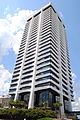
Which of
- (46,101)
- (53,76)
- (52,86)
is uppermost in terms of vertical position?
(53,76)

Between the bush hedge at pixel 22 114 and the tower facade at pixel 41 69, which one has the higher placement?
the tower facade at pixel 41 69

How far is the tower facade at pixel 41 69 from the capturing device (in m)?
75.8

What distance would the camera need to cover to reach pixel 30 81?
266 feet

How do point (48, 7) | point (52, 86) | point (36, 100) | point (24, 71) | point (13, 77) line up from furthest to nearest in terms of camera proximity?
point (48, 7) → point (13, 77) → point (24, 71) → point (36, 100) → point (52, 86)

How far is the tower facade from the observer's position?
249 feet

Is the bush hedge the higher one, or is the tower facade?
the tower facade

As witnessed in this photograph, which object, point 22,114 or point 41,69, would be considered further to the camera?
point 41,69

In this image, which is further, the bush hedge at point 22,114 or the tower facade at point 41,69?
the tower facade at point 41,69

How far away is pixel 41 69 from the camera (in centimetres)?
7969

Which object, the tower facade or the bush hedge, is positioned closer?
the bush hedge

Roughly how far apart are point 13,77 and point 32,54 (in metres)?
19.8

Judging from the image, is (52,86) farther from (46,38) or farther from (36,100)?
(46,38)

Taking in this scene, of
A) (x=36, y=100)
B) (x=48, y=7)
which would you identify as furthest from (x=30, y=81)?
(x=48, y=7)

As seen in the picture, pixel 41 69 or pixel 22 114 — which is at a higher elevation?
pixel 41 69
